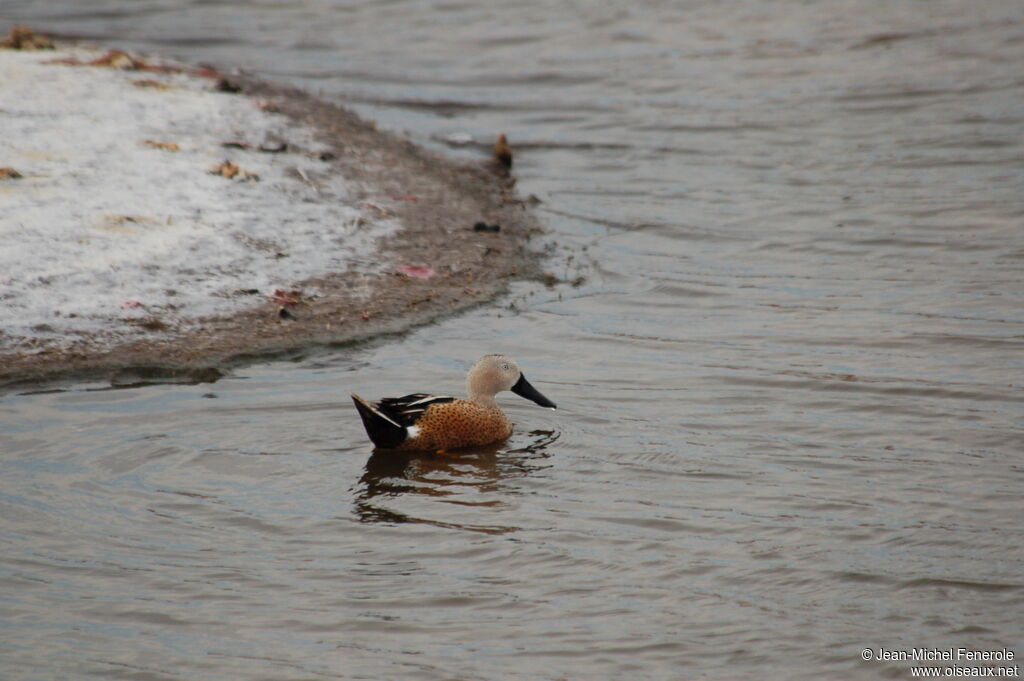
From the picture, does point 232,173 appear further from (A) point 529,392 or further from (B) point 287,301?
(A) point 529,392

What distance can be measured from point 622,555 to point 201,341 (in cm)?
377

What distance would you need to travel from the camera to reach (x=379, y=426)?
6762 millimetres

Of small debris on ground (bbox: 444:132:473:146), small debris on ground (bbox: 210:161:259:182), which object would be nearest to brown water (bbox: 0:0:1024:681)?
small debris on ground (bbox: 444:132:473:146)

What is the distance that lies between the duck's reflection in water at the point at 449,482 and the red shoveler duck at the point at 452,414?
0.08 meters

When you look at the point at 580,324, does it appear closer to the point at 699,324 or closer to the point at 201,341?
the point at 699,324

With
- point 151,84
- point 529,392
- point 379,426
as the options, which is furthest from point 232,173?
point 379,426

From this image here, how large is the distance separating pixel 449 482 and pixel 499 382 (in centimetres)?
99

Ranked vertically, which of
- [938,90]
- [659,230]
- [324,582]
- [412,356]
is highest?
[938,90]

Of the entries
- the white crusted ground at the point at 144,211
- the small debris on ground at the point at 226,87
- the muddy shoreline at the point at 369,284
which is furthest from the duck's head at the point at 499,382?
the small debris on ground at the point at 226,87

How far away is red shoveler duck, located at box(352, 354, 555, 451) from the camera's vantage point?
6.82 metres

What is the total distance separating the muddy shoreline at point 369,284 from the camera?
772 centimetres

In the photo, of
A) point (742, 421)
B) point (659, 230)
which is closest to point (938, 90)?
point (659, 230)

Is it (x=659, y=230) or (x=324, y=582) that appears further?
(x=659, y=230)

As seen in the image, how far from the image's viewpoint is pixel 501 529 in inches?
229
